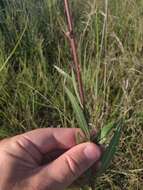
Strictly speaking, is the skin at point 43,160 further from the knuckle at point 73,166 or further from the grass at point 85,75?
the grass at point 85,75

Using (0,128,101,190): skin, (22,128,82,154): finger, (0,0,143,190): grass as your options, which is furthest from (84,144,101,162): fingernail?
(0,0,143,190): grass

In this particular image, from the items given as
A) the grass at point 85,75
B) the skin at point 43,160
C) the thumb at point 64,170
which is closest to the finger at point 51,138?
the skin at point 43,160

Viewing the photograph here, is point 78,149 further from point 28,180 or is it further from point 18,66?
point 18,66

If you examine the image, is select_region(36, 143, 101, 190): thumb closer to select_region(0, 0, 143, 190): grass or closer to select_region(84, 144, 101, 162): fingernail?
select_region(84, 144, 101, 162): fingernail

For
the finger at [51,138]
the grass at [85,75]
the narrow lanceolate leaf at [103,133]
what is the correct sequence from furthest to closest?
the grass at [85,75] → the finger at [51,138] → the narrow lanceolate leaf at [103,133]

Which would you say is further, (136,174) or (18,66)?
(18,66)

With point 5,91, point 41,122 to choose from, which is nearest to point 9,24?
point 5,91
